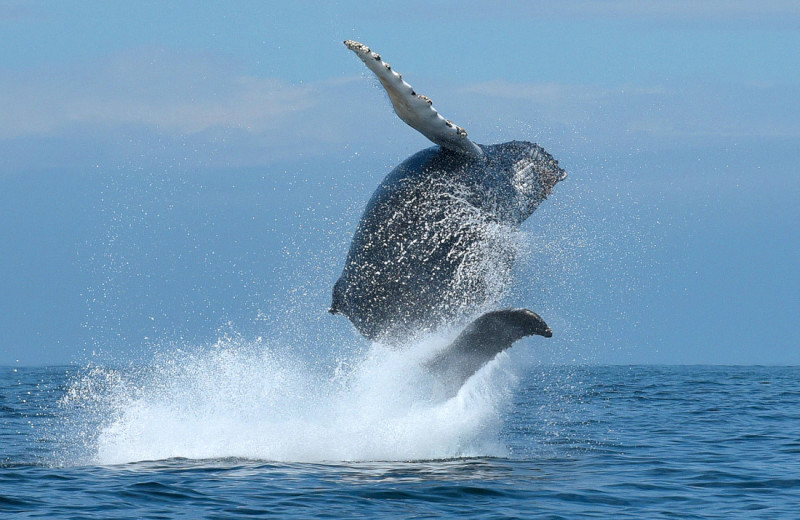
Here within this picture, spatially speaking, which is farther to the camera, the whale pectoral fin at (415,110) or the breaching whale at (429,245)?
the breaching whale at (429,245)

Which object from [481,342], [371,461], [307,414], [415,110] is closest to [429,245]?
[481,342]

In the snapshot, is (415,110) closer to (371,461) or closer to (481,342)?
(481,342)

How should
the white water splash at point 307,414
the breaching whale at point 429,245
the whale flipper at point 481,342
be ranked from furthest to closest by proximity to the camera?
the white water splash at point 307,414 → the breaching whale at point 429,245 → the whale flipper at point 481,342

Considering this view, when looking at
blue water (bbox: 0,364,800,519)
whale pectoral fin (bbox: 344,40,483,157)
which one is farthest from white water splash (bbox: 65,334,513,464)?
whale pectoral fin (bbox: 344,40,483,157)

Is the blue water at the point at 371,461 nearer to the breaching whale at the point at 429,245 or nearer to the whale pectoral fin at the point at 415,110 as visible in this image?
the breaching whale at the point at 429,245

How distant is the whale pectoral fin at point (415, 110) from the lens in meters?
11.5

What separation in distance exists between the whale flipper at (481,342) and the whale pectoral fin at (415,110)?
94.9 inches

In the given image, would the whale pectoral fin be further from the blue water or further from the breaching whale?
the blue water

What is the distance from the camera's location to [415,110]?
12.3 meters

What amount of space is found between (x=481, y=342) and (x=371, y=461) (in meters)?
2.81

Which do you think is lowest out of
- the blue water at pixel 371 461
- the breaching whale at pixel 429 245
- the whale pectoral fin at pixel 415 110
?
the blue water at pixel 371 461

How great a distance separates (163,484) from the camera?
1252 centimetres

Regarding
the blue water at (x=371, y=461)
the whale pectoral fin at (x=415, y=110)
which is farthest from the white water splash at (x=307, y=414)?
the whale pectoral fin at (x=415, y=110)

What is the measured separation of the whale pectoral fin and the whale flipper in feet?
7.91
